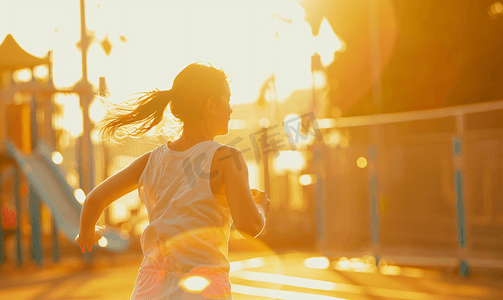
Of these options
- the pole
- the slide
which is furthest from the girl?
the pole

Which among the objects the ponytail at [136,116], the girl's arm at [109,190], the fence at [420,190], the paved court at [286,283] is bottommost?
the paved court at [286,283]

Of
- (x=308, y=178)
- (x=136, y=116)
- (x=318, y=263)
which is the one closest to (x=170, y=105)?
(x=136, y=116)

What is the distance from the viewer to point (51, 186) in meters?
11.6

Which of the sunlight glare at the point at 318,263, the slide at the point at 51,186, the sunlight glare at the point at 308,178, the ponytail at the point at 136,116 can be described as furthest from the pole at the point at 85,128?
the ponytail at the point at 136,116

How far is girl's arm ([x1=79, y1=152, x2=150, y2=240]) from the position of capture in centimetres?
246

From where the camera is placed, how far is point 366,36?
83.8 feet

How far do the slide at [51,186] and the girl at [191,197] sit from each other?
25.9 feet

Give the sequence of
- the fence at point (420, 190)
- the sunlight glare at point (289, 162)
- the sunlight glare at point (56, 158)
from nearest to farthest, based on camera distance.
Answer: the fence at point (420, 190), the sunlight glare at point (56, 158), the sunlight glare at point (289, 162)

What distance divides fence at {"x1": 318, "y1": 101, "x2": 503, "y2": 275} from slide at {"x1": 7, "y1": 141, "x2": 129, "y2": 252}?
4.37 m

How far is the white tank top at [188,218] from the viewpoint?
232 centimetres

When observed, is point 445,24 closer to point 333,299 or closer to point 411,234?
point 411,234

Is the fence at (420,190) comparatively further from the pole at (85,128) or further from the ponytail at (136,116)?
the ponytail at (136,116)

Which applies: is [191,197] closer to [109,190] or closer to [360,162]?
[109,190]

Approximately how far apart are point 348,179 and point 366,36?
42.3 feet
